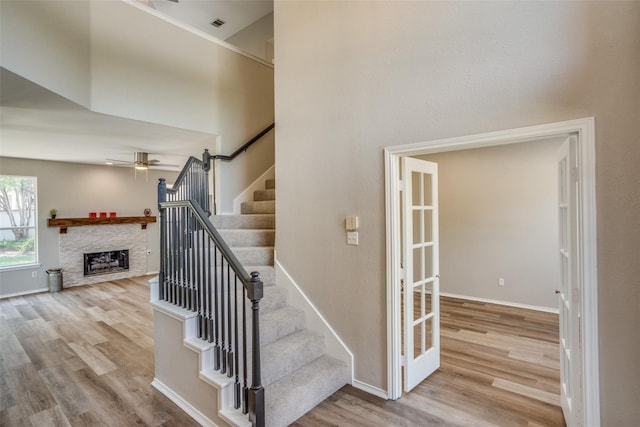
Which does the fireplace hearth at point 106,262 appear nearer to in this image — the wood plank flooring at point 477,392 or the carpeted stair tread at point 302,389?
the carpeted stair tread at point 302,389

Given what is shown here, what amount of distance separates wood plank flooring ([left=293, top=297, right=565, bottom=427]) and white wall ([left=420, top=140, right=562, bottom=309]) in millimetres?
1124

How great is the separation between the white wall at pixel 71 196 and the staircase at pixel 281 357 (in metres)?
5.47

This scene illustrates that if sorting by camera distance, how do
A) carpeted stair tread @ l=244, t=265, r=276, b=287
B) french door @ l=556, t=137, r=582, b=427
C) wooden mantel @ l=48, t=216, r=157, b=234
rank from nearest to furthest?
1. french door @ l=556, t=137, r=582, b=427
2. carpeted stair tread @ l=244, t=265, r=276, b=287
3. wooden mantel @ l=48, t=216, r=157, b=234

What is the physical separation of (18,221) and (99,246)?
1504 millimetres

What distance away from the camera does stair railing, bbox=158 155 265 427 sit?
2.04m

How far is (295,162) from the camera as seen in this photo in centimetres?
318

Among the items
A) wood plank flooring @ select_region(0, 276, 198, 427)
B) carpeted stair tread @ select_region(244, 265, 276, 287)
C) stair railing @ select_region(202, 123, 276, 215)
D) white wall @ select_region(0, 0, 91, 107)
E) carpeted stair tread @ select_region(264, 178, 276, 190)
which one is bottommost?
wood plank flooring @ select_region(0, 276, 198, 427)

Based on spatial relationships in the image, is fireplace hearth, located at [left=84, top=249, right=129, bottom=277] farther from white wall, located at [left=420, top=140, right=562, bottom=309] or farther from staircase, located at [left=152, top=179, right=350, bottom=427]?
white wall, located at [left=420, top=140, right=562, bottom=309]

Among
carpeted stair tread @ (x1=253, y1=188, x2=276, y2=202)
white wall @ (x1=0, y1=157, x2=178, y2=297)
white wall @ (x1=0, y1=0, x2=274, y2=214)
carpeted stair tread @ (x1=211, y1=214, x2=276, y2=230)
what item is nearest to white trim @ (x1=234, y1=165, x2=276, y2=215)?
white wall @ (x1=0, y1=0, x2=274, y2=214)

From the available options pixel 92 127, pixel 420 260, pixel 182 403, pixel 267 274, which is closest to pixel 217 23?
pixel 92 127

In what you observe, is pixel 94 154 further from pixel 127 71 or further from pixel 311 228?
pixel 311 228

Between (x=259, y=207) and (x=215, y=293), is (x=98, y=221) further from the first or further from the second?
(x=215, y=293)

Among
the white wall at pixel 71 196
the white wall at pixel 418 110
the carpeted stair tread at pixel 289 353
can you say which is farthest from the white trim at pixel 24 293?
the carpeted stair tread at pixel 289 353

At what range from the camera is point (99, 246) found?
7.40 meters
